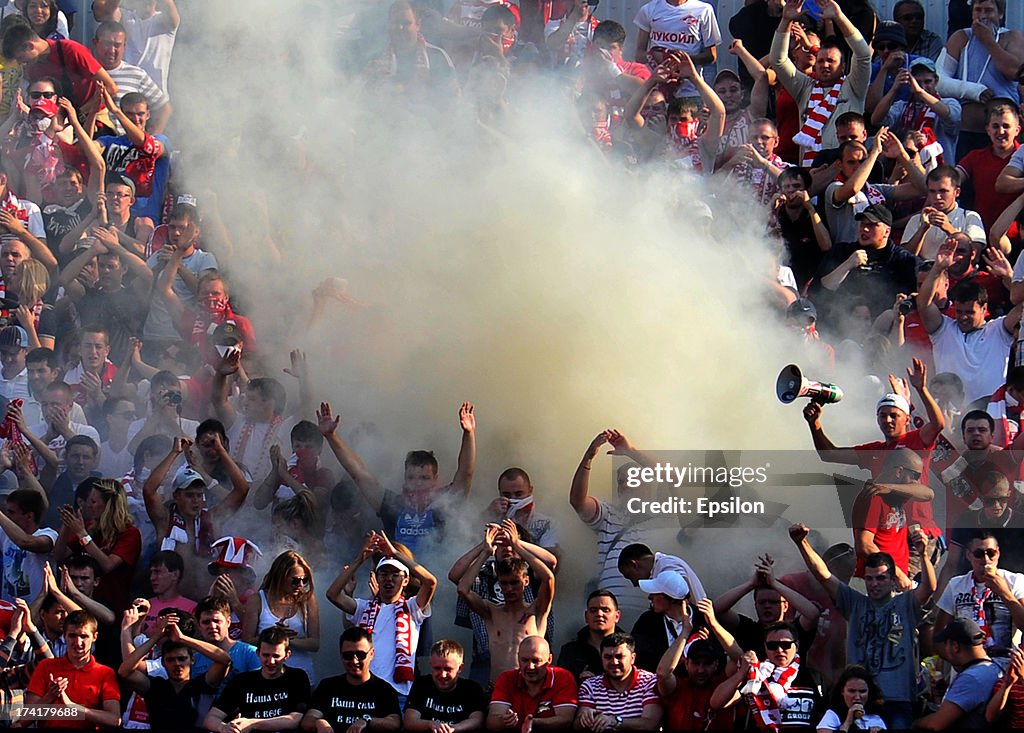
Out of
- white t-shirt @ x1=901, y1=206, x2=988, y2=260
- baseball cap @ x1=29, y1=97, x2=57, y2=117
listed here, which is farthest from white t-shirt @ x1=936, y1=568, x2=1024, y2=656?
baseball cap @ x1=29, y1=97, x2=57, y2=117

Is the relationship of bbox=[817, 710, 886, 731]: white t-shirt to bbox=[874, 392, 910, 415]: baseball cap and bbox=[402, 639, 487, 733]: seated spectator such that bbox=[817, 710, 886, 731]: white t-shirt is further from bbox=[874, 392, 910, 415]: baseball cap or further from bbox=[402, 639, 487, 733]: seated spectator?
bbox=[874, 392, 910, 415]: baseball cap

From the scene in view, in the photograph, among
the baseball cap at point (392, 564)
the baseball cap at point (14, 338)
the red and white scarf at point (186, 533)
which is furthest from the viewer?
the baseball cap at point (14, 338)

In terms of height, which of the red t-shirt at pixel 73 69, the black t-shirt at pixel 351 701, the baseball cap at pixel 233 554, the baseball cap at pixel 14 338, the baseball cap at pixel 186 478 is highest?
the red t-shirt at pixel 73 69

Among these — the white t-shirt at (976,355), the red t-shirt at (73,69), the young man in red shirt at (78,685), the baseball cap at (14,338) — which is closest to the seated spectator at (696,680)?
the young man in red shirt at (78,685)

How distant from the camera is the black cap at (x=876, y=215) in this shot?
32.7ft

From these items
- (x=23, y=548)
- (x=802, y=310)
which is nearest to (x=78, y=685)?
(x=23, y=548)

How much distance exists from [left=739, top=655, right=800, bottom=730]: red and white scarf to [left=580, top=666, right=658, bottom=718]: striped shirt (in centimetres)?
40

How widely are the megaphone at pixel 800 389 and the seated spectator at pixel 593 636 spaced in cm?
152

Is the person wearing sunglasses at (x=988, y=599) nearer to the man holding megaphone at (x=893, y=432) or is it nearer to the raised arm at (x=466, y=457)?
the man holding megaphone at (x=893, y=432)

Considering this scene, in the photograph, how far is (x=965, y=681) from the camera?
7.24 m

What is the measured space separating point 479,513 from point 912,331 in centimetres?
267

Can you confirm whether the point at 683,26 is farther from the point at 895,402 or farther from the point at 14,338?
the point at 14,338

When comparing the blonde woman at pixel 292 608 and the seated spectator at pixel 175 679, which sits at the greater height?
the blonde woman at pixel 292 608

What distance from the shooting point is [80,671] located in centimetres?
763
